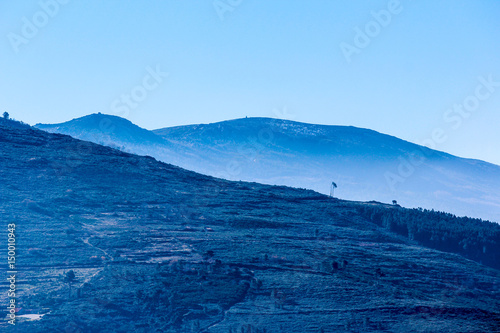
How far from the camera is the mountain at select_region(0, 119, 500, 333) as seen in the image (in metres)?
51.6

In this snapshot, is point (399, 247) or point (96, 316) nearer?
point (96, 316)

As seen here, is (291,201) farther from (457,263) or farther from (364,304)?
(364,304)

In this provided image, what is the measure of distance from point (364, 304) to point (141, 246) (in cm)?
2294

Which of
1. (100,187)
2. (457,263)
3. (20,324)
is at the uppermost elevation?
(100,187)

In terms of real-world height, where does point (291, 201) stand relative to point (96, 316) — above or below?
above

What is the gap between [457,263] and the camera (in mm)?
76125

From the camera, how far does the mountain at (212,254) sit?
51.6m

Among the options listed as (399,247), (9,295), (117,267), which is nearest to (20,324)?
(9,295)

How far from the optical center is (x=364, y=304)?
5597 cm

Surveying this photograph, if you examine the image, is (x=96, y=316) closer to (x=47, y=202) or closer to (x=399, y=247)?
(x=47, y=202)

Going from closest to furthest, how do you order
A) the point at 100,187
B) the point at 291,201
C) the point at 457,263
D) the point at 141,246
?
the point at 141,246
the point at 457,263
the point at 100,187
the point at 291,201

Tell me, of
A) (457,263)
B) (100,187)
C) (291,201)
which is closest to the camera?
(457,263)

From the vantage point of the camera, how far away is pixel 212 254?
6425 cm

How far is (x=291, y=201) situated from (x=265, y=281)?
3756 cm
